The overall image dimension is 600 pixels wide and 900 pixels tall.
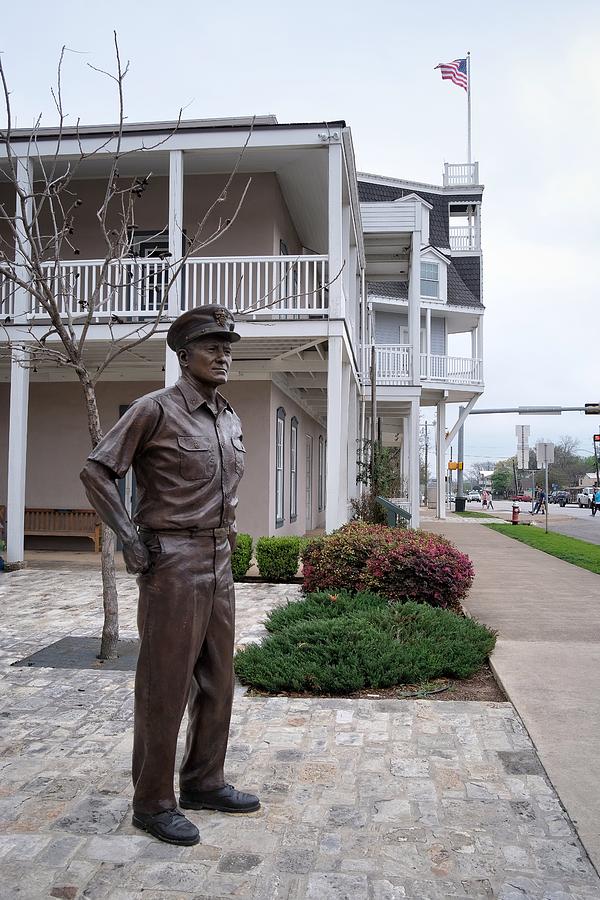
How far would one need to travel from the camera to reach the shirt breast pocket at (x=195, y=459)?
343 cm

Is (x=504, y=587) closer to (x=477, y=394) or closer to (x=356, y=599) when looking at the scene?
(x=356, y=599)

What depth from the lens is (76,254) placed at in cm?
1220

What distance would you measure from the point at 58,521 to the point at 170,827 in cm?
1200

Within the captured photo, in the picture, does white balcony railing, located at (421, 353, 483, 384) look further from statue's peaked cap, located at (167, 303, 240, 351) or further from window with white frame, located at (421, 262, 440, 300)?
statue's peaked cap, located at (167, 303, 240, 351)

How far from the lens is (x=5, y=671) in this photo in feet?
20.5

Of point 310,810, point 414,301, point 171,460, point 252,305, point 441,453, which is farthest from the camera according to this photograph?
point 441,453

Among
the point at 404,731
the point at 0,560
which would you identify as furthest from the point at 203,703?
the point at 0,560

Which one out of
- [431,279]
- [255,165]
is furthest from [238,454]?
[431,279]

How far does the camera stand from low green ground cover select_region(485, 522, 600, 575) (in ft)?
47.1

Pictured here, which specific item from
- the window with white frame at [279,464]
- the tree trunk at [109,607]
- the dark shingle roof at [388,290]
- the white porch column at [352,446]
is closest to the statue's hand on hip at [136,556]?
the tree trunk at [109,607]

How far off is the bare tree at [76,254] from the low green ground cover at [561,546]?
28.5 ft

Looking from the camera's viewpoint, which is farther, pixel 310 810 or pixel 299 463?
pixel 299 463

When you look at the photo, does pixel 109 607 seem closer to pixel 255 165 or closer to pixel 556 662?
pixel 556 662

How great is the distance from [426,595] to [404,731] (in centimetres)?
340
